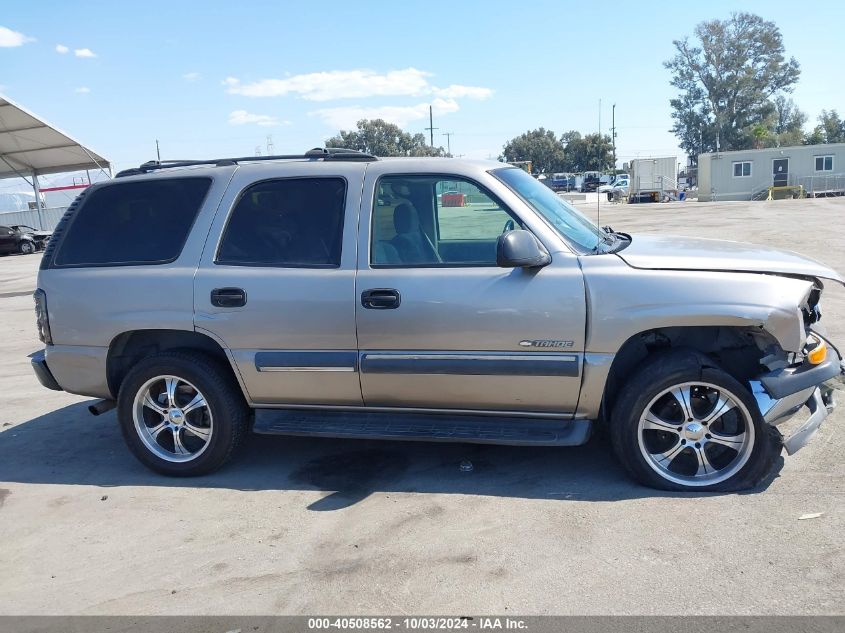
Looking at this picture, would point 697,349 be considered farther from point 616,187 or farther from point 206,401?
point 616,187

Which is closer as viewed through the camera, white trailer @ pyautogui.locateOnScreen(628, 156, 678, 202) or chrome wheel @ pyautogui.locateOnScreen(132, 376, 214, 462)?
chrome wheel @ pyautogui.locateOnScreen(132, 376, 214, 462)

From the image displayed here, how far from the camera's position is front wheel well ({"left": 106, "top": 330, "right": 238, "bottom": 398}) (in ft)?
15.7

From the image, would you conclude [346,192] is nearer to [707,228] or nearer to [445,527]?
[445,527]

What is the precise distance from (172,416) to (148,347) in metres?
0.55

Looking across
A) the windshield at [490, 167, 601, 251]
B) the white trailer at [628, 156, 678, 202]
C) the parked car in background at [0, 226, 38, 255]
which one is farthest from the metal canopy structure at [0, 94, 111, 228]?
the white trailer at [628, 156, 678, 202]

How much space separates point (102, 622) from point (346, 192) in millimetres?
2689

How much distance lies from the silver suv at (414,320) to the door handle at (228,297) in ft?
0.06

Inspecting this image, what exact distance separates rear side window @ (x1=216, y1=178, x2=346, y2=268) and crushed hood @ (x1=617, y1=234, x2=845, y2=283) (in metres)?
1.77

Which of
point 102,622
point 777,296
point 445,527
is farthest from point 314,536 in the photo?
point 777,296

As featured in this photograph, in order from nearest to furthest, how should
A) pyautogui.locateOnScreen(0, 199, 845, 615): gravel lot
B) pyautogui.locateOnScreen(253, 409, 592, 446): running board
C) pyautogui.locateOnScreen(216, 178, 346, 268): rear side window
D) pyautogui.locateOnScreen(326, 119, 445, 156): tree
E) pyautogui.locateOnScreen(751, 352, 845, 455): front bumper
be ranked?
pyautogui.locateOnScreen(0, 199, 845, 615): gravel lot, pyautogui.locateOnScreen(751, 352, 845, 455): front bumper, pyautogui.locateOnScreen(253, 409, 592, 446): running board, pyautogui.locateOnScreen(216, 178, 346, 268): rear side window, pyautogui.locateOnScreen(326, 119, 445, 156): tree

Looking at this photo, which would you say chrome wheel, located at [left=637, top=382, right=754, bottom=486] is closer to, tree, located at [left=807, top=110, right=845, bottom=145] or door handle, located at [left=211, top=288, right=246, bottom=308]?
door handle, located at [left=211, top=288, right=246, bottom=308]

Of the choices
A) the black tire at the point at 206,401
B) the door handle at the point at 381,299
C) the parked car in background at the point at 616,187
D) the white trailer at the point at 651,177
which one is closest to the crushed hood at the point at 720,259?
the door handle at the point at 381,299

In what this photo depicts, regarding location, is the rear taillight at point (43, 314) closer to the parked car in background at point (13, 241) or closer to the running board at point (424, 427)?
the running board at point (424, 427)

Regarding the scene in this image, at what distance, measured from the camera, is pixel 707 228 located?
21.5m
